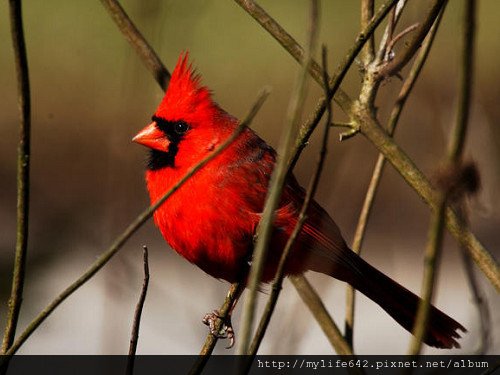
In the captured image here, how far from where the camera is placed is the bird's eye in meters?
2.45

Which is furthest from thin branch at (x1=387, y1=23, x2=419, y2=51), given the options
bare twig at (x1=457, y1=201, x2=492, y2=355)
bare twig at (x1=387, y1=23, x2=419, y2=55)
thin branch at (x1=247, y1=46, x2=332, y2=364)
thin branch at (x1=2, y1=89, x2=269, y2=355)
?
thin branch at (x1=2, y1=89, x2=269, y2=355)

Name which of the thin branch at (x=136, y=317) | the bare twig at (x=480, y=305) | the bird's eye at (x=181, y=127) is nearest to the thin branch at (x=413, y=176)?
the bare twig at (x=480, y=305)

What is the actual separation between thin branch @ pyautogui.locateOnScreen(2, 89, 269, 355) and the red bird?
3.16 feet

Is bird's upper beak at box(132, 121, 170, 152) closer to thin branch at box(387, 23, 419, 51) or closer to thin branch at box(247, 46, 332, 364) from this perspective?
thin branch at box(387, 23, 419, 51)

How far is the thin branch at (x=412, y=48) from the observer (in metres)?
1.59

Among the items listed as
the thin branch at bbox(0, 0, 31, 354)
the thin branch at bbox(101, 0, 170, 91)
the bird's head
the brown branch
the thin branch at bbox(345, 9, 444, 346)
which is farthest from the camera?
the bird's head

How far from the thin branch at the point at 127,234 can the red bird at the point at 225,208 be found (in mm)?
962

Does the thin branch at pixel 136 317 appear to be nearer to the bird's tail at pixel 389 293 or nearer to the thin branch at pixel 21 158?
the thin branch at pixel 21 158

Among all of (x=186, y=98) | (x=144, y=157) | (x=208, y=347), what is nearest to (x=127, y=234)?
(x=208, y=347)

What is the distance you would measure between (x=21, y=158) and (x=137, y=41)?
3.12ft

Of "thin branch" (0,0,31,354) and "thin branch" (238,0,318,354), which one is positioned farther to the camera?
"thin branch" (0,0,31,354)

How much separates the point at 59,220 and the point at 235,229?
1.03 m

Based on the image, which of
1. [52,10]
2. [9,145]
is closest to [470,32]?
[9,145]

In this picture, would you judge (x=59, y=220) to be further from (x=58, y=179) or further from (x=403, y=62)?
(x=58, y=179)
